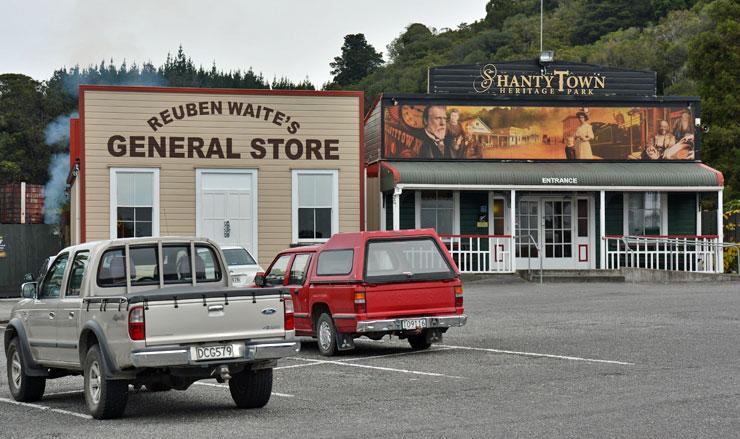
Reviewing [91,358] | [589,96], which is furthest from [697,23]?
[91,358]

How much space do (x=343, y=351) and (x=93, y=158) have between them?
1595 cm

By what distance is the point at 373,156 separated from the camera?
3775 cm

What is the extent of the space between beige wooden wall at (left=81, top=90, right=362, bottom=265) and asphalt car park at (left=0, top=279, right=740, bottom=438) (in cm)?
1259

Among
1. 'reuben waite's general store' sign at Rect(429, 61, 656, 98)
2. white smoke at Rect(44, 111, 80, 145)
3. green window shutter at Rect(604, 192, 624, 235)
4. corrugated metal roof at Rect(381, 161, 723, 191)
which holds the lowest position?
green window shutter at Rect(604, 192, 624, 235)

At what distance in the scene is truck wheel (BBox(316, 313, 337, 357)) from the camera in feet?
58.4

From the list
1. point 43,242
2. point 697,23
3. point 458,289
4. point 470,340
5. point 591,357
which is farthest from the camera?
point 697,23

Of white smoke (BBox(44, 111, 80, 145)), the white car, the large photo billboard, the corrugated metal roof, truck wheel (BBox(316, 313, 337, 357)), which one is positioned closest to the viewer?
truck wheel (BBox(316, 313, 337, 357))

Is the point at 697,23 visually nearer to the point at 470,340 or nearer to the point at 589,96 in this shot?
the point at 589,96

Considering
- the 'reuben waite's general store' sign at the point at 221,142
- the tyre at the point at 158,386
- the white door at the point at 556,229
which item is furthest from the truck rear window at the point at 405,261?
the white door at the point at 556,229

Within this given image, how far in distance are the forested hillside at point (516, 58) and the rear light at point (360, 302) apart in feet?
109

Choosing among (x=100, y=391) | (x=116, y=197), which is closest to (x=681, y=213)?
(x=116, y=197)

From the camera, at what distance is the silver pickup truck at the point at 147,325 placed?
11.4m

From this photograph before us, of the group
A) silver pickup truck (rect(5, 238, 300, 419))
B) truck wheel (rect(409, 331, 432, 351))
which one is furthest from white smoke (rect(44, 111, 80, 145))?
silver pickup truck (rect(5, 238, 300, 419))

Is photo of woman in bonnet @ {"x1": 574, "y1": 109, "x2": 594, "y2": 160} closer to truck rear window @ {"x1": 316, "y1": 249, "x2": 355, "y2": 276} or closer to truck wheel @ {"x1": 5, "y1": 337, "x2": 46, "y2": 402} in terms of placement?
truck rear window @ {"x1": 316, "y1": 249, "x2": 355, "y2": 276}
